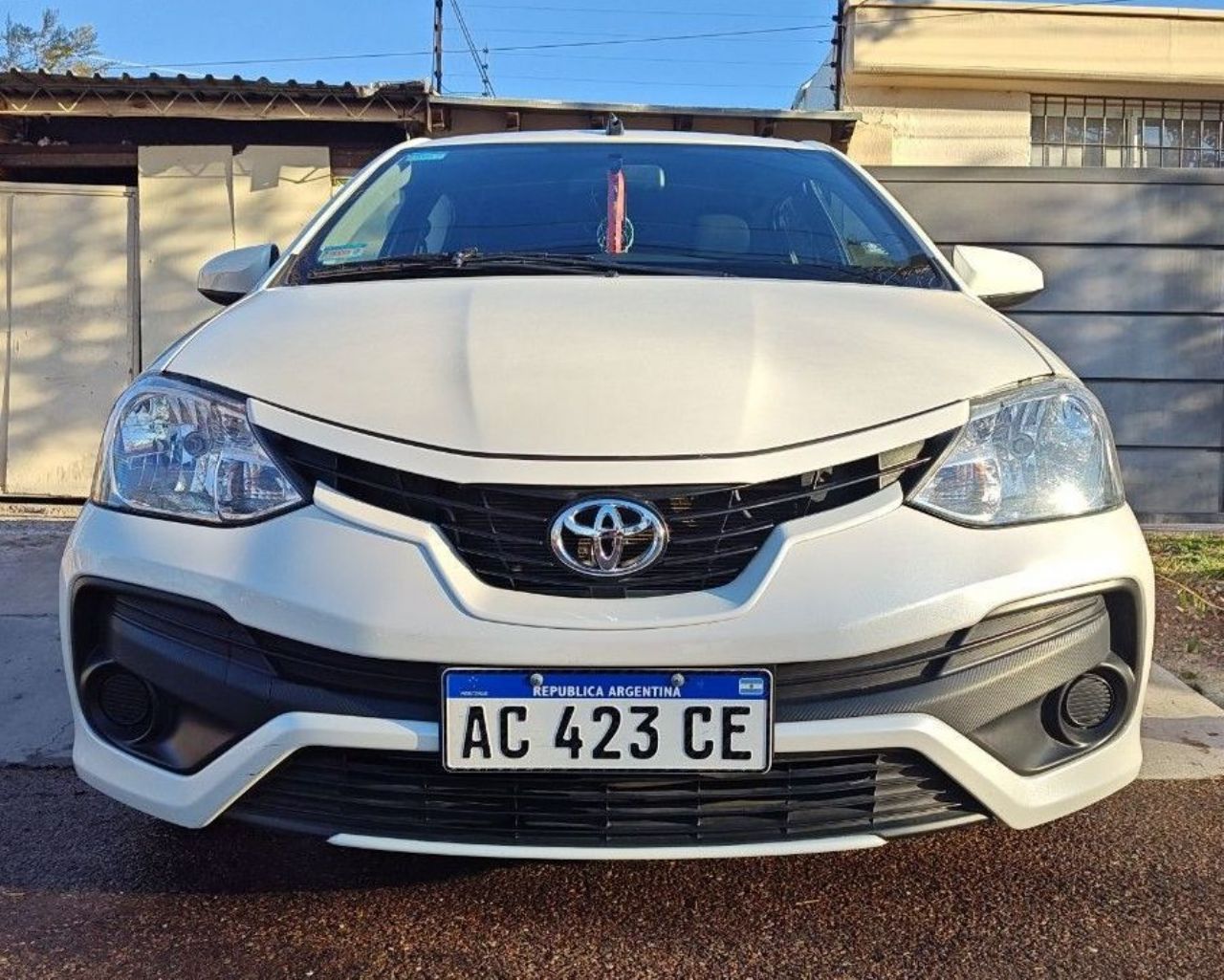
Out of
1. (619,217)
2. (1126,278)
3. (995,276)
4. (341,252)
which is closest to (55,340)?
(341,252)

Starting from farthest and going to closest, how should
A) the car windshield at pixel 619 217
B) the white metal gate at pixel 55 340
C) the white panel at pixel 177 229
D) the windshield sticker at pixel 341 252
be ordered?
the white panel at pixel 177 229
the white metal gate at pixel 55 340
the windshield sticker at pixel 341 252
the car windshield at pixel 619 217

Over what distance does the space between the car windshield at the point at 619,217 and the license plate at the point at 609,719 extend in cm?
110

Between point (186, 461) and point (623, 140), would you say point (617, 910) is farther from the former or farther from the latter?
point (623, 140)

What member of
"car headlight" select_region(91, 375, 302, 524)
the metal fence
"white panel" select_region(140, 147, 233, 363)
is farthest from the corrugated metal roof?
"car headlight" select_region(91, 375, 302, 524)

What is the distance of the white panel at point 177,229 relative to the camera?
23.1 ft

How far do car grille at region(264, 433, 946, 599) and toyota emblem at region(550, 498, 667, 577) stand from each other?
13 mm

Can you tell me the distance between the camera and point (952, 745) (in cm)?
162

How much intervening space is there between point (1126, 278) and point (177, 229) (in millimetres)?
5728

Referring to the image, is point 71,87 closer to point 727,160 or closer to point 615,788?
point 727,160

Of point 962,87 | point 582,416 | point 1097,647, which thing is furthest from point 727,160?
point 962,87

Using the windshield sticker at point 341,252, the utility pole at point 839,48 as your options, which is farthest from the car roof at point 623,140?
the utility pole at point 839,48

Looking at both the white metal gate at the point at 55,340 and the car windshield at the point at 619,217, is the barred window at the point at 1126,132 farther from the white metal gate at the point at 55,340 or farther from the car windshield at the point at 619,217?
the car windshield at the point at 619,217

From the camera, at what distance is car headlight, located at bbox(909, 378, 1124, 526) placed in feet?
5.65

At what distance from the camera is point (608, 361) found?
71.5 inches
